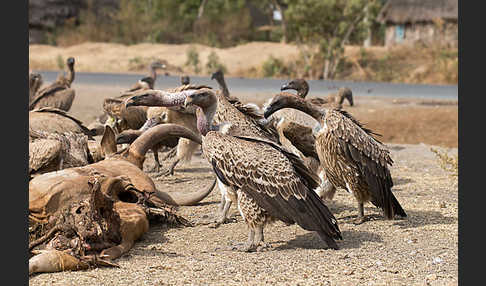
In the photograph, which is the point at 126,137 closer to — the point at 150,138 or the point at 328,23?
the point at 150,138

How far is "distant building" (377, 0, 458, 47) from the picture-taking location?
37406mm

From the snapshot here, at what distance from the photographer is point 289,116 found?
791 cm

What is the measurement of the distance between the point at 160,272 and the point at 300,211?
119 cm

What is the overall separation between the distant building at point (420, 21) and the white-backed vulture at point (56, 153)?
31.9 metres

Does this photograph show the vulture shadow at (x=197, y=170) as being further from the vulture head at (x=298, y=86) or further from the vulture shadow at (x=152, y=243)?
the vulture shadow at (x=152, y=243)

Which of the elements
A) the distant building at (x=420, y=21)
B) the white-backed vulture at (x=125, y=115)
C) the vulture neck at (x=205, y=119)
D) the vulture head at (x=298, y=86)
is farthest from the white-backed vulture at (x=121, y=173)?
the distant building at (x=420, y=21)

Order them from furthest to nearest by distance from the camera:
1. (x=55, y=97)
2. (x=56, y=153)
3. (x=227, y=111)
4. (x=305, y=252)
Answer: (x=55, y=97) → (x=227, y=111) → (x=56, y=153) → (x=305, y=252)

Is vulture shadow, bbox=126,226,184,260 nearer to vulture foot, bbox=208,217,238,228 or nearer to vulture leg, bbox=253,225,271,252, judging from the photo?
vulture foot, bbox=208,217,238,228

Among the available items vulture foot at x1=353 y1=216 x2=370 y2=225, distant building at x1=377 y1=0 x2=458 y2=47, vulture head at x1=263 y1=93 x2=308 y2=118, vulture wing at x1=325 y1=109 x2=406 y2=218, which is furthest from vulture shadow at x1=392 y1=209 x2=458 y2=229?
distant building at x1=377 y1=0 x2=458 y2=47

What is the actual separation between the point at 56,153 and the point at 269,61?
2509 cm

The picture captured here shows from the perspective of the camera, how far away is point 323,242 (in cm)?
601

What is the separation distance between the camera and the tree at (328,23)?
97.6 ft

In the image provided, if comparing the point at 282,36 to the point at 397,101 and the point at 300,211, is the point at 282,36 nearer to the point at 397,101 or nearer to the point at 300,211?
the point at 397,101

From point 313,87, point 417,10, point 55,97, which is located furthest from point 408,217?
point 417,10
